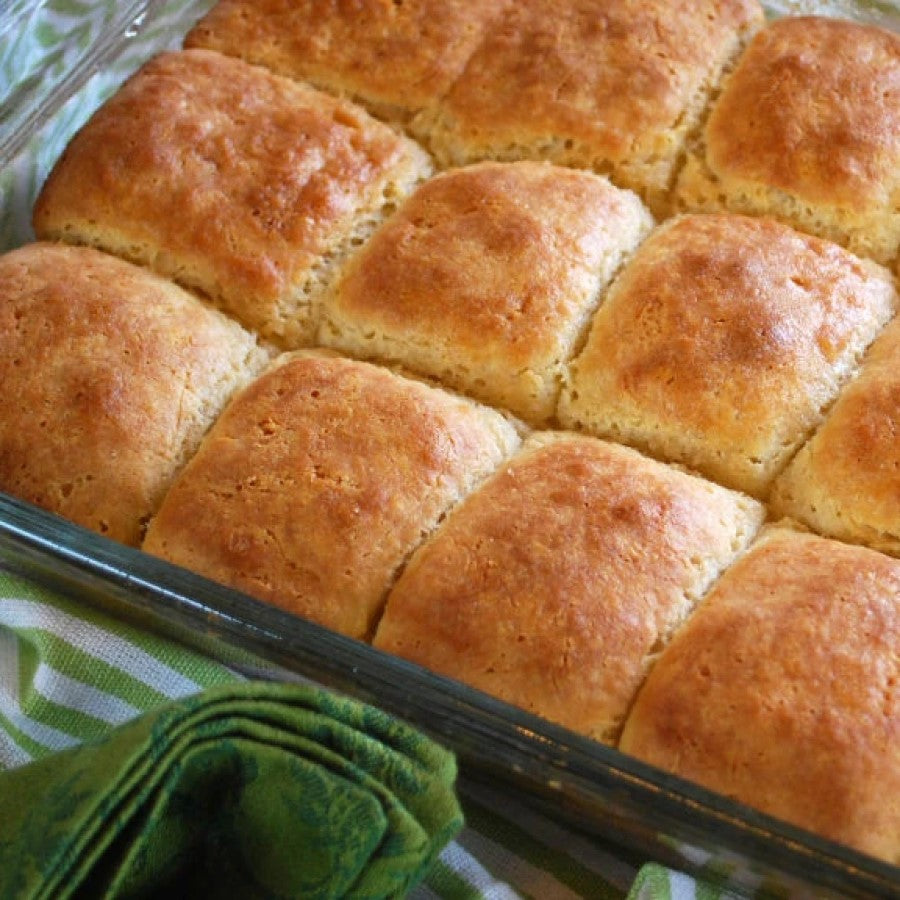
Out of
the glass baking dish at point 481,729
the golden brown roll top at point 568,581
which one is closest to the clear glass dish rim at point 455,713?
the glass baking dish at point 481,729

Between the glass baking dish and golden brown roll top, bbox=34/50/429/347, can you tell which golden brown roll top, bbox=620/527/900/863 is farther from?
golden brown roll top, bbox=34/50/429/347

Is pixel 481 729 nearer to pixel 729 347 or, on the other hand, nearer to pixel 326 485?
pixel 326 485

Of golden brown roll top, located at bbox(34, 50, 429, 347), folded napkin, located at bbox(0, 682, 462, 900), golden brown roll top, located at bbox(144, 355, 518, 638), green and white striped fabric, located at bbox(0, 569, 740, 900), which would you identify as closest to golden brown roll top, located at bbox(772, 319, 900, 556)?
golden brown roll top, located at bbox(144, 355, 518, 638)

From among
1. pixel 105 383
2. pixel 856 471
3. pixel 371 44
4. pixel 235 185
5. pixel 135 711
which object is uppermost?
pixel 371 44

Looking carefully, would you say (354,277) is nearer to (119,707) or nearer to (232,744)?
(119,707)

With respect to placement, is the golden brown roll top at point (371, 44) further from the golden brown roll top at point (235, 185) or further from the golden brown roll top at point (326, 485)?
the golden brown roll top at point (326, 485)

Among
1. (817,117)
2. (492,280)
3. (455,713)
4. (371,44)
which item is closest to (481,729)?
(455,713)
